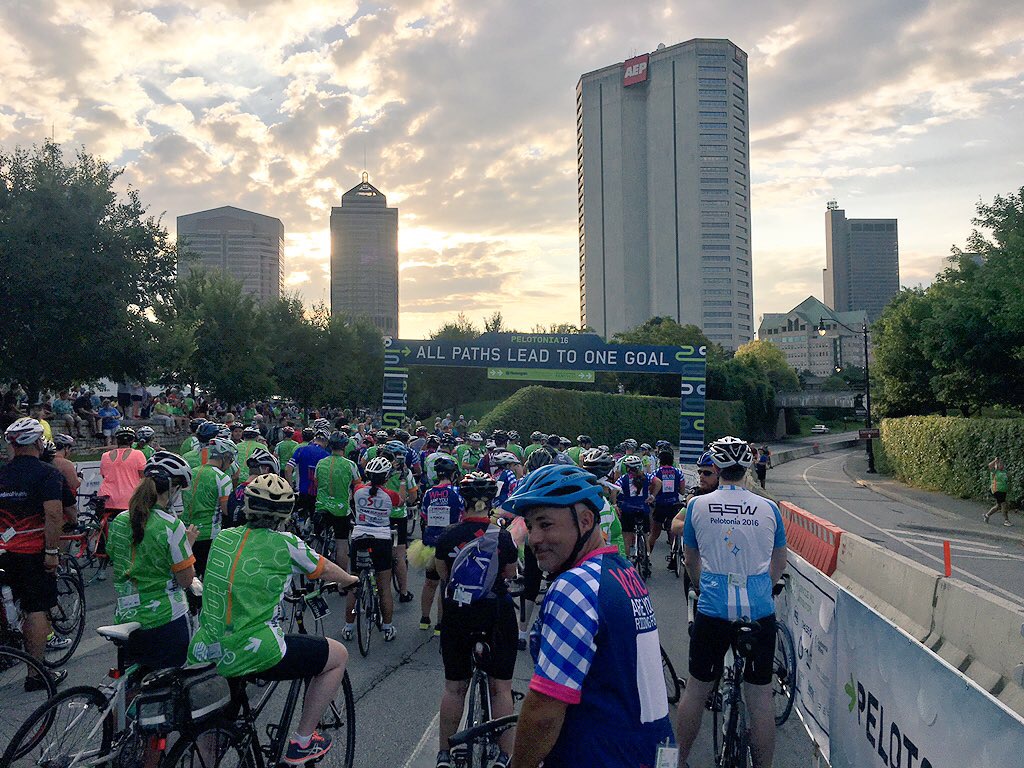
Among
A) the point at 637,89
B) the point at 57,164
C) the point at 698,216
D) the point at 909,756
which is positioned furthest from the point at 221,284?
the point at 637,89

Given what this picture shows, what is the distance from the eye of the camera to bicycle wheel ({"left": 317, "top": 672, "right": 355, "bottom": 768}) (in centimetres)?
514

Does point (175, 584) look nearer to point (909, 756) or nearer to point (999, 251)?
point (909, 756)

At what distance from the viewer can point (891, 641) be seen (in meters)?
4.42

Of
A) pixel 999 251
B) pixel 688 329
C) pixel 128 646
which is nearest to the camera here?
pixel 128 646

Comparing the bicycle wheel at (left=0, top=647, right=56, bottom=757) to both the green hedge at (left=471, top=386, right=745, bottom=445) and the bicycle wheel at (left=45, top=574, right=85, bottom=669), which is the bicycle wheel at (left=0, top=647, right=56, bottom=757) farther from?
the green hedge at (left=471, top=386, right=745, bottom=445)

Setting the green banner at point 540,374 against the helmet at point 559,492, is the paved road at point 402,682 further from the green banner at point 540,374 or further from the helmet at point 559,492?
the green banner at point 540,374

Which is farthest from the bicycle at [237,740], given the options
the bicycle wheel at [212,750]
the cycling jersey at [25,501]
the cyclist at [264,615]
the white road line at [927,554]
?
the white road line at [927,554]

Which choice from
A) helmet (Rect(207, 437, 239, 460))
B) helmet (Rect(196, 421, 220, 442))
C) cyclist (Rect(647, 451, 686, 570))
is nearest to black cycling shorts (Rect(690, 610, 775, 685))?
helmet (Rect(207, 437, 239, 460))

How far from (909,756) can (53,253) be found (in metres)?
23.3

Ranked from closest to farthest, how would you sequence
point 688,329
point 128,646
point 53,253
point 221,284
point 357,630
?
point 128,646, point 357,630, point 53,253, point 221,284, point 688,329

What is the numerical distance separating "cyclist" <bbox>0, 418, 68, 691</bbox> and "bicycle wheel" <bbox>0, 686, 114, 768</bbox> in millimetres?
2422

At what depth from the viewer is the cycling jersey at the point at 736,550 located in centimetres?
495

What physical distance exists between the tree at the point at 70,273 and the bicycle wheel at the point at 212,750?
2041cm

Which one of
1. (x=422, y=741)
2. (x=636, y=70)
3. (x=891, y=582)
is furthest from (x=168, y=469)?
(x=636, y=70)
